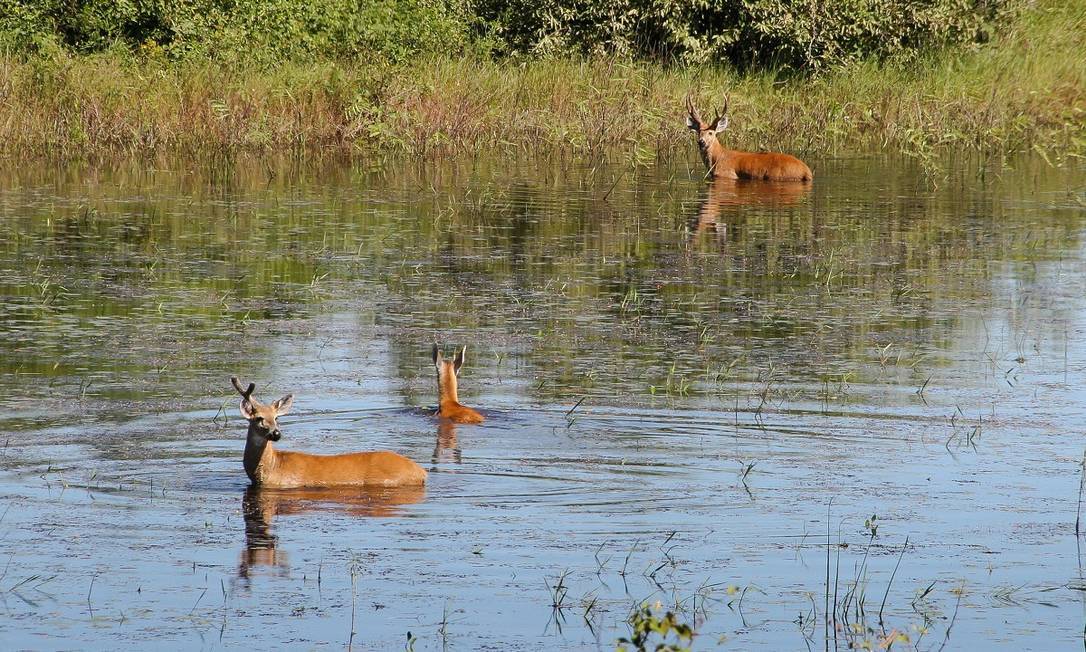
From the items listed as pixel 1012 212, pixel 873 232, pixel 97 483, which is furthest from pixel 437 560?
pixel 1012 212

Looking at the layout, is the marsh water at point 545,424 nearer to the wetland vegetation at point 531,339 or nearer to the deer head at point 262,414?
the wetland vegetation at point 531,339

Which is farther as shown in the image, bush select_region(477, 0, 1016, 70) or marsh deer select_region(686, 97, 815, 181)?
bush select_region(477, 0, 1016, 70)

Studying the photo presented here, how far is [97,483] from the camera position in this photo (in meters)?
8.52

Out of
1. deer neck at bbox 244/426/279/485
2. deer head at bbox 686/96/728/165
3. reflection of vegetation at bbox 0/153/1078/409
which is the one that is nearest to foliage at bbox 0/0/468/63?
reflection of vegetation at bbox 0/153/1078/409

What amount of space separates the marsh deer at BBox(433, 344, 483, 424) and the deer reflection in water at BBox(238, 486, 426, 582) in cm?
123

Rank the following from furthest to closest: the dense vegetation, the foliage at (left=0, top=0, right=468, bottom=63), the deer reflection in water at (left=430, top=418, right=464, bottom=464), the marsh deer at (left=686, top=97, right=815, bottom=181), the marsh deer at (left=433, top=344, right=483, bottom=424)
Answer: the dense vegetation
the foliage at (left=0, top=0, right=468, bottom=63)
the marsh deer at (left=686, top=97, right=815, bottom=181)
the marsh deer at (left=433, top=344, right=483, bottom=424)
the deer reflection in water at (left=430, top=418, right=464, bottom=464)

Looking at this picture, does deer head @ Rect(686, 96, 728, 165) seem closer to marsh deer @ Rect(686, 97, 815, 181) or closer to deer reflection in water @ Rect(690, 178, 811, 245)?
marsh deer @ Rect(686, 97, 815, 181)

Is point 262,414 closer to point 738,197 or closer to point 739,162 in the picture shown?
point 738,197

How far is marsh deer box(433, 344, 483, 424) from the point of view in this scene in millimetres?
9828

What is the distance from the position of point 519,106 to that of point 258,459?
55.9 ft

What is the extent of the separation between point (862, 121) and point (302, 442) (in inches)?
764

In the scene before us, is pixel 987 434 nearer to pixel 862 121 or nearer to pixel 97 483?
pixel 97 483

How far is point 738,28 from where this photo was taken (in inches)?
1133

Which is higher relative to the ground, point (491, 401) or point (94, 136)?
point (94, 136)
